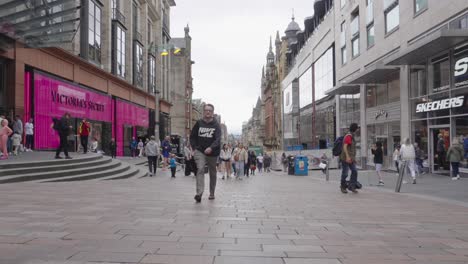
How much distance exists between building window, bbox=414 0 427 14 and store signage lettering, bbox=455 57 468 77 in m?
3.95

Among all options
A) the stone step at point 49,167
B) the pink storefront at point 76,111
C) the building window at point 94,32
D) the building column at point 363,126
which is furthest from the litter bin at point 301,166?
the building window at point 94,32

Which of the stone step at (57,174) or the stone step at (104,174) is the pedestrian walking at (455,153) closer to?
the stone step at (104,174)

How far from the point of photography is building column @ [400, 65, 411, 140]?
2322 cm

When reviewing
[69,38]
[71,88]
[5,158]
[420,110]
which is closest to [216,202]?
[5,158]

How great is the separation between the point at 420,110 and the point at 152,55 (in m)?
30.6

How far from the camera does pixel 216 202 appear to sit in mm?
8156

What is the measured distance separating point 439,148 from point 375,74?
808 cm

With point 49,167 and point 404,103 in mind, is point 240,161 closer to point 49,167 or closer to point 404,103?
point 49,167

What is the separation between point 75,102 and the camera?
25422mm

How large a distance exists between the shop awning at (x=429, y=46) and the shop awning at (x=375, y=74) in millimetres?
1325

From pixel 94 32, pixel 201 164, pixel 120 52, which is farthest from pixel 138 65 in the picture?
pixel 201 164

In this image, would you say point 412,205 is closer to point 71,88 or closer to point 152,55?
point 71,88

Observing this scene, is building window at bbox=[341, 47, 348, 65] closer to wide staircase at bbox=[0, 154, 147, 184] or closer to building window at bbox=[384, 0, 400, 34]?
building window at bbox=[384, 0, 400, 34]

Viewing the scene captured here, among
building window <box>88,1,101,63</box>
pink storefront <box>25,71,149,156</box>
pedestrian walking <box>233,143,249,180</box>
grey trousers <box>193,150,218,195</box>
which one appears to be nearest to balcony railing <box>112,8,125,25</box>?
building window <box>88,1,101,63</box>
